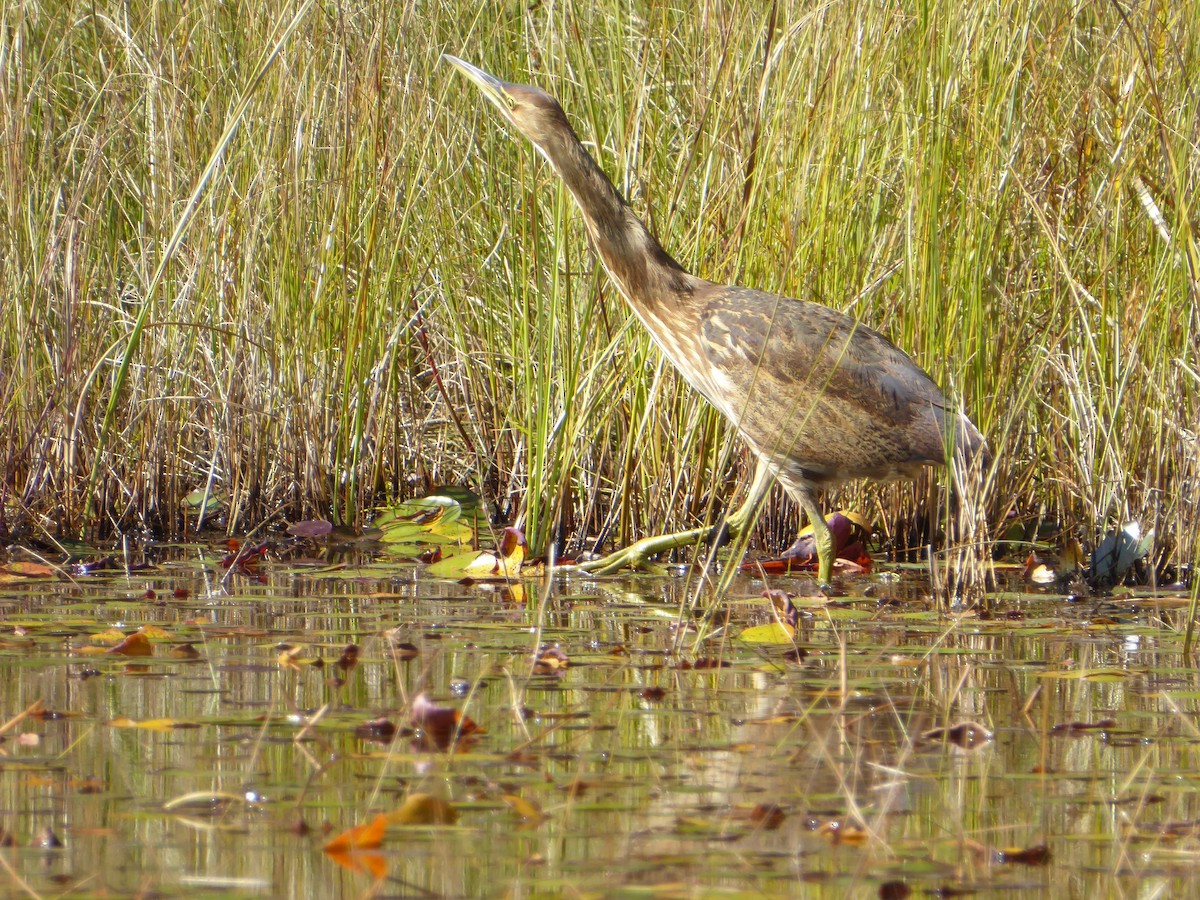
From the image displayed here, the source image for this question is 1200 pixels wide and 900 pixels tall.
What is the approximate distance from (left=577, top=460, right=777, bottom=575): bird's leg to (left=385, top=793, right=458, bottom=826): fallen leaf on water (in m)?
2.79

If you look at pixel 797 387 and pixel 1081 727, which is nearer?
pixel 1081 727

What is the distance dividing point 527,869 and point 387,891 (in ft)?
0.68

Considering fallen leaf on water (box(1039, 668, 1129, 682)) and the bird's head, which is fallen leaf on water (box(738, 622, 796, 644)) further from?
the bird's head

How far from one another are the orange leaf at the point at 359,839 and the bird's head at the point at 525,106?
3709 millimetres

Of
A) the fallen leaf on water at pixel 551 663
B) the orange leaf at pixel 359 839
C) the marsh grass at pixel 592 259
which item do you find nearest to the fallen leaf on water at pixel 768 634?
the fallen leaf on water at pixel 551 663

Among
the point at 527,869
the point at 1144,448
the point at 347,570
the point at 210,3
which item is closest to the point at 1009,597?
the point at 1144,448

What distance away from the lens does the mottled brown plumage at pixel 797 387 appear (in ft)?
17.6

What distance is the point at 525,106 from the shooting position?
5824 millimetres

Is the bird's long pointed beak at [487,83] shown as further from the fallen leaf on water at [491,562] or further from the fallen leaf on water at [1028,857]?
the fallen leaf on water at [1028,857]

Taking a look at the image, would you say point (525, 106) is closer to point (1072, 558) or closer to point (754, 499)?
point (754, 499)

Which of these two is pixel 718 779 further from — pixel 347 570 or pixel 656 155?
pixel 656 155

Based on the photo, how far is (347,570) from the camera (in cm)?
559

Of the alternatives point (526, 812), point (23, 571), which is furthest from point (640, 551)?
point (526, 812)

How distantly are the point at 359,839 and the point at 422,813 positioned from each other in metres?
0.16
